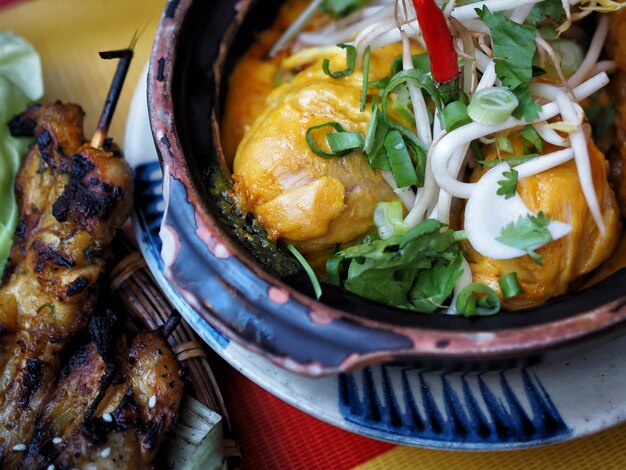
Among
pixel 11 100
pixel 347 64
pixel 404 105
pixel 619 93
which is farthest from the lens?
pixel 11 100

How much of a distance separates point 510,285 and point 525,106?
541 mm

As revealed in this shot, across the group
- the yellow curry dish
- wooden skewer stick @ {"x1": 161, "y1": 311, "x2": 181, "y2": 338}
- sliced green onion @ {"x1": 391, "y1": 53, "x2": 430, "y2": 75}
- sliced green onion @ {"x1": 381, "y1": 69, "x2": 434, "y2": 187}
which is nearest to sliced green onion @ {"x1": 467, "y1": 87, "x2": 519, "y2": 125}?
the yellow curry dish

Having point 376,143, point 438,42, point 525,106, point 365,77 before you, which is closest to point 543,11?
point 525,106

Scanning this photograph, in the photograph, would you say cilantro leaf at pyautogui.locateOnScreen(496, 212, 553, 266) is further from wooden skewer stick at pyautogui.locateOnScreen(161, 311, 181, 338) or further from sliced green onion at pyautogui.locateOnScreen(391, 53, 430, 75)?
wooden skewer stick at pyautogui.locateOnScreen(161, 311, 181, 338)

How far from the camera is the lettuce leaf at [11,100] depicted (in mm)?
2738

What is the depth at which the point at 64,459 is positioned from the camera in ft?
6.61

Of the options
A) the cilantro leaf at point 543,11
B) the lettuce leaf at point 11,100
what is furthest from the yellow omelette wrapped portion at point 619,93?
the lettuce leaf at point 11,100

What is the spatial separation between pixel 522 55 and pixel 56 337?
1785 mm

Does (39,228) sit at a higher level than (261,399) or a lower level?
higher

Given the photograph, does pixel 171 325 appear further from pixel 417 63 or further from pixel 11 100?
pixel 11 100

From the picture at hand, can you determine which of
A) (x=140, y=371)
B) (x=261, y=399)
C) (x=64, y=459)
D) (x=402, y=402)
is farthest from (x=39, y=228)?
(x=402, y=402)

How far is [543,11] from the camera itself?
7.11 feet

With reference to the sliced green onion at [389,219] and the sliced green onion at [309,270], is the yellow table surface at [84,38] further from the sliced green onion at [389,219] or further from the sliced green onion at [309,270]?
the sliced green onion at [389,219]

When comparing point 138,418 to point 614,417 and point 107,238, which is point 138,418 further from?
point 614,417
